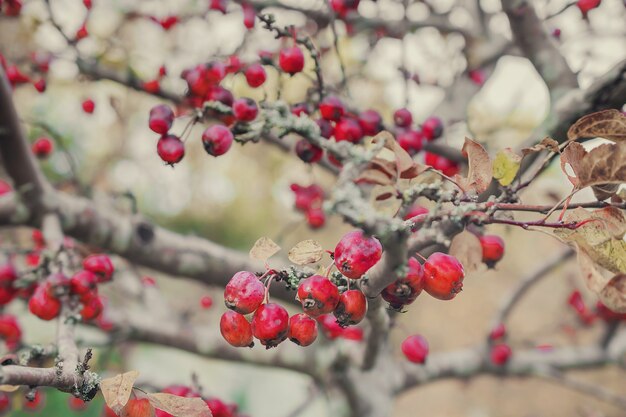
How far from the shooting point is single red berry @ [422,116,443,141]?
1534 mm

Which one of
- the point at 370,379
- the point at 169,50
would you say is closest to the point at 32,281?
the point at 370,379

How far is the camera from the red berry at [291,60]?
1.31 metres

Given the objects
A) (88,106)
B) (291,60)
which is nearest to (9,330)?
(88,106)

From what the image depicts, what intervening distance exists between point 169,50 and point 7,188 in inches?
67.2

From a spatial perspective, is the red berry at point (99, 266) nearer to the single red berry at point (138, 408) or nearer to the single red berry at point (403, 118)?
the single red berry at point (138, 408)

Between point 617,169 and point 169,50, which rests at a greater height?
point 617,169

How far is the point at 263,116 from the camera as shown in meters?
1.07

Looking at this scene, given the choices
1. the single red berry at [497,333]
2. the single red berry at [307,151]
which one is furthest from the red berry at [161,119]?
the single red berry at [497,333]

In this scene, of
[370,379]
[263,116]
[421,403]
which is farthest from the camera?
[421,403]

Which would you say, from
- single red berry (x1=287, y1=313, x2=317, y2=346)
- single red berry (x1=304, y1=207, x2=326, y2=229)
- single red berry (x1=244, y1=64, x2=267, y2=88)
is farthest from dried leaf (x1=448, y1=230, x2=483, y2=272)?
single red berry (x1=304, y1=207, x2=326, y2=229)

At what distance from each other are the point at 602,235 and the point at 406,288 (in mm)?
284

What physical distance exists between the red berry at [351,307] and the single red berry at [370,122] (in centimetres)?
62

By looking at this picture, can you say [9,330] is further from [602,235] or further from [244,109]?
[602,235]

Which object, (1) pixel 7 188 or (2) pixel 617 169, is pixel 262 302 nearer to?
(2) pixel 617 169
